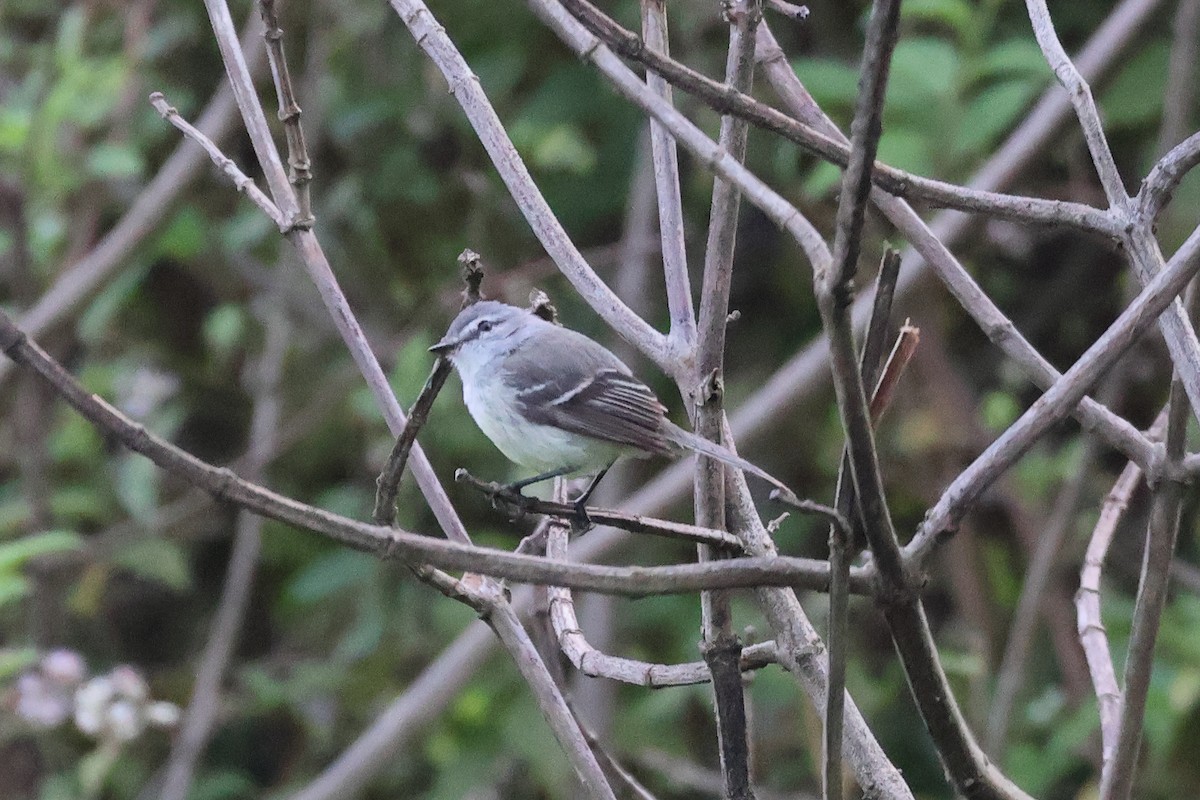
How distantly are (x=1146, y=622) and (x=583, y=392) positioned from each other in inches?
53.5

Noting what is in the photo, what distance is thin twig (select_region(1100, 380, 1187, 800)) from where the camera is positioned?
1.27 m

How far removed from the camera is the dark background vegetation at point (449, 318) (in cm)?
368

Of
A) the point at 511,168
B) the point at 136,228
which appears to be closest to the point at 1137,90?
the point at 511,168

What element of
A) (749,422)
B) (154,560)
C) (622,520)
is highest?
(749,422)

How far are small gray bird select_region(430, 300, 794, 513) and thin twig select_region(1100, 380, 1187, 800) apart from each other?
102 centimetres

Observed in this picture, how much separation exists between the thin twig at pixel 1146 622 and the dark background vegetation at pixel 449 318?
6.79 ft

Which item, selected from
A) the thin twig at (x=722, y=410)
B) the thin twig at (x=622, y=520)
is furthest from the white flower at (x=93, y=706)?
the thin twig at (x=722, y=410)

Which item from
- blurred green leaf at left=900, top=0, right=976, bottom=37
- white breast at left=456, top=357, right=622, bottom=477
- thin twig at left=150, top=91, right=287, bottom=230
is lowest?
thin twig at left=150, top=91, right=287, bottom=230

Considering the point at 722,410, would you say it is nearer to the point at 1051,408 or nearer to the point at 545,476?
the point at 1051,408

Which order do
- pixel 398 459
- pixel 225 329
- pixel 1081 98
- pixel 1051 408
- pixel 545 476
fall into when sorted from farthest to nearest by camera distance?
pixel 225 329
pixel 545 476
pixel 1081 98
pixel 398 459
pixel 1051 408

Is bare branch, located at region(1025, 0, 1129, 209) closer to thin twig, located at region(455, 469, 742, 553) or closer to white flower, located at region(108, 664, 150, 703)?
thin twig, located at region(455, 469, 742, 553)

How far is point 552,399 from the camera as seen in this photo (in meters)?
2.53

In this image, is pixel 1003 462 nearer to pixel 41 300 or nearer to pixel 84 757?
pixel 41 300

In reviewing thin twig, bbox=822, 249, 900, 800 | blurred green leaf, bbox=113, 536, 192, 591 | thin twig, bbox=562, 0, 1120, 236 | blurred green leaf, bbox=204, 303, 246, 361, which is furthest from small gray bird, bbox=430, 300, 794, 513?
blurred green leaf, bbox=204, 303, 246, 361
